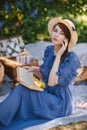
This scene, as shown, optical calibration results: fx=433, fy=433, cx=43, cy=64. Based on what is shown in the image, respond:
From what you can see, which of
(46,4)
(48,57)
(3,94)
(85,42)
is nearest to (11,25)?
(46,4)

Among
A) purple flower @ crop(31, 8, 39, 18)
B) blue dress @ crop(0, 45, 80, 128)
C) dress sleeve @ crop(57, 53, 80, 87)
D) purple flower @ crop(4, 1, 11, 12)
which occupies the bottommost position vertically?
blue dress @ crop(0, 45, 80, 128)

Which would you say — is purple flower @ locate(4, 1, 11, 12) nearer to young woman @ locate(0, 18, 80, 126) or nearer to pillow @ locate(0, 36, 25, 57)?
pillow @ locate(0, 36, 25, 57)

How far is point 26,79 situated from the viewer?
5062 mm

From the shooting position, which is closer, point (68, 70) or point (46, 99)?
point (68, 70)

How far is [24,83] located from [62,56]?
1.79 feet

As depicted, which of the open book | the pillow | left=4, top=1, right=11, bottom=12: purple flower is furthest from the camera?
left=4, top=1, right=11, bottom=12: purple flower

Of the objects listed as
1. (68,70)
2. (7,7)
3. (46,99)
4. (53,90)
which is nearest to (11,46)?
(7,7)

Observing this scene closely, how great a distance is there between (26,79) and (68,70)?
504mm

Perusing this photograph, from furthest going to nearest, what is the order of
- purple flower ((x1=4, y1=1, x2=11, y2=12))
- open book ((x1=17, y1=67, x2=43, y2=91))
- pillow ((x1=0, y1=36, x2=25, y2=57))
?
purple flower ((x1=4, y1=1, x2=11, y2=12)) → pillow ((x1=0, y1=36, x2=25, y2=57)) → open book ((x1=17, y1=67, x2=43, y2=91))

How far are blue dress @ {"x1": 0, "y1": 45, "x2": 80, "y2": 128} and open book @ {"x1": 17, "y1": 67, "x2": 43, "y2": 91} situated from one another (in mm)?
79

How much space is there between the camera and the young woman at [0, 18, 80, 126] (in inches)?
196

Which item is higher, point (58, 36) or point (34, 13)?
point (58, 36)

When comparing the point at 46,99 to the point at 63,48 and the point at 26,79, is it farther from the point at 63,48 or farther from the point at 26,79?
the point at 63,48

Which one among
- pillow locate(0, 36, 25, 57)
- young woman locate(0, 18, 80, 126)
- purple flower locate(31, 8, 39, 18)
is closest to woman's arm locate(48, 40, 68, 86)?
young woman locate(0, 18, 80, 126)
